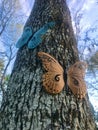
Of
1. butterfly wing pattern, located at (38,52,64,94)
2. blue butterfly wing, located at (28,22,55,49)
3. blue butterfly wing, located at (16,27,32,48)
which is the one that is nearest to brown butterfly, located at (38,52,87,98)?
butterfly wing pattern, located at (38,52,64,94)

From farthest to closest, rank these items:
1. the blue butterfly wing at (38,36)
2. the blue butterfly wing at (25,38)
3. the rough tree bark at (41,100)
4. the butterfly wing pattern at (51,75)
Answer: the blue butterfly wing at (25,38) → the blue butterfly wing at (38,36) → the butterfly wing pattern at (51,75) → the rough tree bark at (41,100)

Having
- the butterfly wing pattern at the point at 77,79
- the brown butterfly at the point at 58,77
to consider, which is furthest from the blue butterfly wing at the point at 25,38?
the butterfly wing pattern at the point at 77,79

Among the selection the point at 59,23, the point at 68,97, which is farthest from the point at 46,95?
the point at 59,23

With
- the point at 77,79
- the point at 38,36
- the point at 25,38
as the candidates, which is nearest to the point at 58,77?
the point at 77,79

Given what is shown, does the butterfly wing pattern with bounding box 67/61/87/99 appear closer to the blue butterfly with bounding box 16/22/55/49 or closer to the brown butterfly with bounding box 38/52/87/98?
the brown butterfly with bounding box 38/52/87/98

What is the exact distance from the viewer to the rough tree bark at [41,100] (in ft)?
4.95

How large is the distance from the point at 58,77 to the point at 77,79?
180mm

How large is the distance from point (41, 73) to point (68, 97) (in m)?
0.28

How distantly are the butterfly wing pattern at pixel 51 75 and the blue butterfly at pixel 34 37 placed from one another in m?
0.18

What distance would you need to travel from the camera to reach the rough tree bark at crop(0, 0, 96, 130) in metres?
1.51

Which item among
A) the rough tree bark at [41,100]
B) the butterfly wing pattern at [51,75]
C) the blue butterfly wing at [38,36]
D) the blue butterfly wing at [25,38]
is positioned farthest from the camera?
the blue butterfly wing at [25,38]

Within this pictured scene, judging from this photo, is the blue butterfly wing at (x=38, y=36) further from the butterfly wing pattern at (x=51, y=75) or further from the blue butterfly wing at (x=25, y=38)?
the butterfly wing pattern at (x=51, y=75)

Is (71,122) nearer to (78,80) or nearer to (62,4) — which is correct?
(78,80)

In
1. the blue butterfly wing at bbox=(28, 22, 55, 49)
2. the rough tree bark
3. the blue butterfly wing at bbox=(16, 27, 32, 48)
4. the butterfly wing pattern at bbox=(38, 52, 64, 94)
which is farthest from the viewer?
the blue butterfly wing at bbox=(16, 27, 32, 48)
